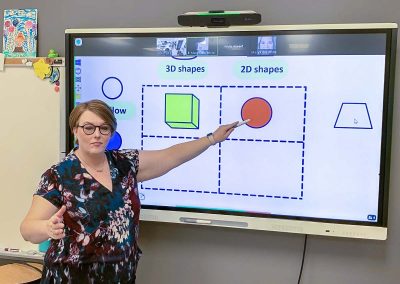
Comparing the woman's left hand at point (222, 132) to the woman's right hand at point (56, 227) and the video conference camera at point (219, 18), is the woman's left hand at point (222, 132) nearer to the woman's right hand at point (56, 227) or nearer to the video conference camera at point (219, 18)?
the video conference camera at point (219, 18)

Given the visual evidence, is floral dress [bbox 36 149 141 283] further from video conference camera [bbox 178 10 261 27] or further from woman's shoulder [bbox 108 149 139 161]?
video conference camera [bbox 178 10 261 27]

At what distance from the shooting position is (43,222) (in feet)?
4.94

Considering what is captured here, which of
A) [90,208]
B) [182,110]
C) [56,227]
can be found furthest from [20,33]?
[56,227]

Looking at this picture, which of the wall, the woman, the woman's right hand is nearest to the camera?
the woman's right hand

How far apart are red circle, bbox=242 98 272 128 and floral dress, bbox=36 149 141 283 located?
0.65 metres

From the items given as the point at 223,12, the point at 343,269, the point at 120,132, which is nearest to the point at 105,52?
the point at 120,132

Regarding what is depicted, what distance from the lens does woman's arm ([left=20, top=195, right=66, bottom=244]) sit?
4.67 feet

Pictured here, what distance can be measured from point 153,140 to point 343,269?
40.0 inches

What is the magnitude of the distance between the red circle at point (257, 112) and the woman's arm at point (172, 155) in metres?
0.16

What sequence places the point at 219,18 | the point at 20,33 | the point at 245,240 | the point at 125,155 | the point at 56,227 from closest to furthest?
the point at 56,227 < the point at 125,155 < the point at 219,18 < the point at 245,240 < the point at 20,33

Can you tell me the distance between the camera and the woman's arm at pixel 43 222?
142 cm

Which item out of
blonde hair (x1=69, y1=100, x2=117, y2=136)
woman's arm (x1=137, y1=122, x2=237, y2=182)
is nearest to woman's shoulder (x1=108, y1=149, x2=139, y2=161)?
woman's arm (x1=137, y1=122, x2=237, y2=182)

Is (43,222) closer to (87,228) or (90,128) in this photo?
(87,228)

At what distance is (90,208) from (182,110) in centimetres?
68
